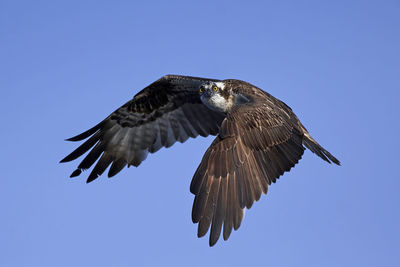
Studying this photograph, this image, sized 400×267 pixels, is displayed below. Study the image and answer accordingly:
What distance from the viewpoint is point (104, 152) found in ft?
34.8

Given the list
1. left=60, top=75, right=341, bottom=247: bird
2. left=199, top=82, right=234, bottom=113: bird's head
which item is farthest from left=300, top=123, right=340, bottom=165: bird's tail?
left=199, top=82, right=234, bottom=113: bird's head

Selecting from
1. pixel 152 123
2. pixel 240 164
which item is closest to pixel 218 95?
Answer: pixel 152 123

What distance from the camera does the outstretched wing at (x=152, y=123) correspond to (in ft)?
34.9

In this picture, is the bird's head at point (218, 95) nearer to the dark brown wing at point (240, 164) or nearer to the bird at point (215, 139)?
the bird at point (215, 139)

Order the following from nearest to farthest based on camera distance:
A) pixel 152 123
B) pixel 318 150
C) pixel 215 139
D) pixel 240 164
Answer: pixel 240 164 → pixel 215 139 → pixel 318 150 → pixel 152 123

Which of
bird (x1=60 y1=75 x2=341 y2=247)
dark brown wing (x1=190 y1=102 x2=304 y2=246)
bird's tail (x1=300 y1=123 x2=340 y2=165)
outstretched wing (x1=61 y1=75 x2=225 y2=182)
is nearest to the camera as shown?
dark brown wing (x1=190 y1=102 x2=304 y2=246)

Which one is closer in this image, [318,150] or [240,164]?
[240,164]

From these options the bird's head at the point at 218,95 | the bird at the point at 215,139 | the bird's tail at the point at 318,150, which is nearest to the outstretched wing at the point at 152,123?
the bird at the point at 215,139

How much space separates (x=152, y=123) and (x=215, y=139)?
3.55m

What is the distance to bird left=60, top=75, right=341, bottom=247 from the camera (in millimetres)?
7074

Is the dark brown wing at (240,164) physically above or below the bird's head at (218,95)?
below

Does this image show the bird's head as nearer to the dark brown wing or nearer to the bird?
the bird

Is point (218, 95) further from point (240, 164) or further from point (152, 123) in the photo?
point (240, 164)

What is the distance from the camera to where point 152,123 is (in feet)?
36.3
